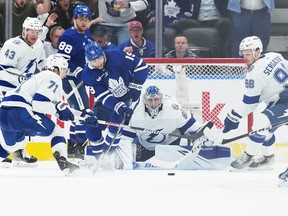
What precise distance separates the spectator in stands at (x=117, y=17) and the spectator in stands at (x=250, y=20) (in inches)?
34.4

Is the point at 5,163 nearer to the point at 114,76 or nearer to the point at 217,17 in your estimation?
the point at 114,76

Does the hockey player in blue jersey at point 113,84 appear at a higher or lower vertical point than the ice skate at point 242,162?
higher

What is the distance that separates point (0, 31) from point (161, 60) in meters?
1.47

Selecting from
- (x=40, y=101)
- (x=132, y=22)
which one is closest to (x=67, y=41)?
(x=132, y=22)

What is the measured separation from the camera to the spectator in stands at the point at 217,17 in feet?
27.4

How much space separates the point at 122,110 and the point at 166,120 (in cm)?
63

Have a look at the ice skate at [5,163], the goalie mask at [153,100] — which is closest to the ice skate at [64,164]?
the ice skate at [5,163]

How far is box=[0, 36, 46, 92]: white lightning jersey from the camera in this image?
303 inches

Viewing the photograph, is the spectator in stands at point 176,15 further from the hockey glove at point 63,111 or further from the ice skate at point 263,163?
the hockey glove at point 63,111

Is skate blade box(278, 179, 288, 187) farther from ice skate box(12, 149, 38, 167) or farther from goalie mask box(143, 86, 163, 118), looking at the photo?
ice skate box(12, 149, 38, 167)

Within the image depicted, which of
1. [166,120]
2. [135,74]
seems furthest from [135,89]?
[166,120]

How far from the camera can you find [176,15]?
8383 mm

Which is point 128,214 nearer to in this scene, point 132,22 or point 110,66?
point 110,66

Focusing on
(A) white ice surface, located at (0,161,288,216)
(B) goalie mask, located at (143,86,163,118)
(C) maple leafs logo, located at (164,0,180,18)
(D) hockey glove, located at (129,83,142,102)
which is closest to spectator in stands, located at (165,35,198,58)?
(C) maple leafs logo, located at (164,0,180,18)
